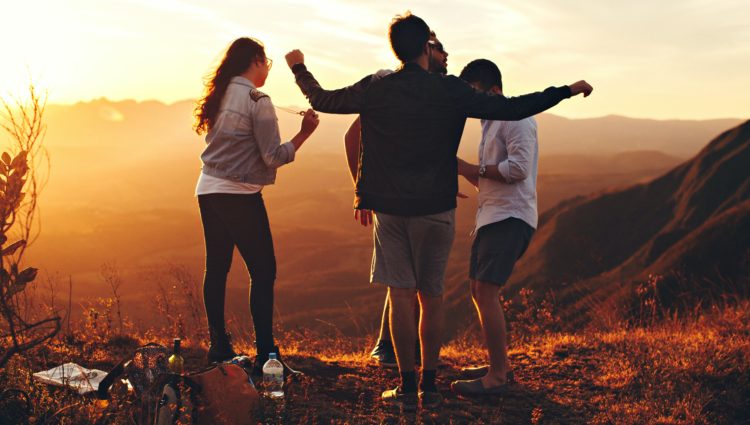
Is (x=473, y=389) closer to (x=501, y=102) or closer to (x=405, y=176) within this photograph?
(x=405, y=176)

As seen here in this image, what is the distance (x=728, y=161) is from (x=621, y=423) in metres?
27.6

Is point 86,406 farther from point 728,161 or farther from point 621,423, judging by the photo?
point 728,161

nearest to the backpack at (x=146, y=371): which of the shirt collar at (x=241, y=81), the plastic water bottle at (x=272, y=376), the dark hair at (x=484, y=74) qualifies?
the plastic water bottle at (x=272, y=376)

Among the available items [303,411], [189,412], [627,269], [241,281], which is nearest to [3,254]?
[189,412]

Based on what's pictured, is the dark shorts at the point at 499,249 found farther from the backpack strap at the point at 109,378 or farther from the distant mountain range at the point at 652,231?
the distant mountain range at the point at 652,231

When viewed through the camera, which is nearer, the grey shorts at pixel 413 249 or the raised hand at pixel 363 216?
the grey shorts at pixel 413 249

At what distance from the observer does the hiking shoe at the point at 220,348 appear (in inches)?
191

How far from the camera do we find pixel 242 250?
462 cm

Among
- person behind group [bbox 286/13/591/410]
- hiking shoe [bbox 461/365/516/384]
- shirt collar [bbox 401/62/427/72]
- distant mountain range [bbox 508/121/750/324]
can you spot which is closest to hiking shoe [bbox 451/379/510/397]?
hiking shoe [bbox 461/365/516/384]

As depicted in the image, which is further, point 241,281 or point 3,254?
point 241,281

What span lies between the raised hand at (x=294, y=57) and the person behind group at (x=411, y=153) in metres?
0.15

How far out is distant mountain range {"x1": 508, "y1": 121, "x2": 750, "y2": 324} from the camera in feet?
66.3

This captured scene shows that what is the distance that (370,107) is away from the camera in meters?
3.91

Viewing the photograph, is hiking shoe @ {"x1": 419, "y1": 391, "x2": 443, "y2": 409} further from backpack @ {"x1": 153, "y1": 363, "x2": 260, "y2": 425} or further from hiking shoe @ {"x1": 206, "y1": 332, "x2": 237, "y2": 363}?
hiking shoe @ {"x1": 206, "y1": 332, "x2": 237, "y2": 363}
